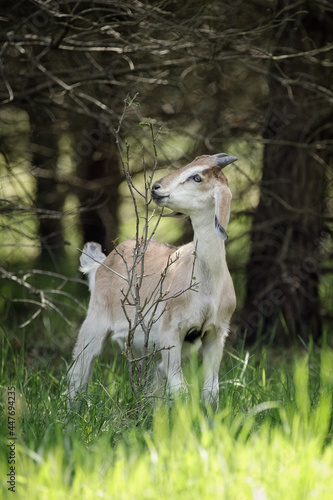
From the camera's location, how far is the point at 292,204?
282 inches

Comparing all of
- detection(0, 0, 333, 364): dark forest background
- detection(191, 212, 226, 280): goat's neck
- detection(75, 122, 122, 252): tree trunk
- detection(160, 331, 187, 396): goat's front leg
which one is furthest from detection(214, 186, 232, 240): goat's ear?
detection(75, 122, 122, 252): tree trunk

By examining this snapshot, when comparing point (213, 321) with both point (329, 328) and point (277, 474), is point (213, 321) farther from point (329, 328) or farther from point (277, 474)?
point (329, 328)

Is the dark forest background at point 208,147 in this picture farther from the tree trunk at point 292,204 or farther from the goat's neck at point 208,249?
the goat's neck at point 208,249

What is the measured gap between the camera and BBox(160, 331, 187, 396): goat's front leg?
13.4 ft

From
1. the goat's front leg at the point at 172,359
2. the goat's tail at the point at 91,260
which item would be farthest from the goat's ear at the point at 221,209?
the goat's tail at the point at 91,260

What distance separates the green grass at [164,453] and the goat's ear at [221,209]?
0.90 metres

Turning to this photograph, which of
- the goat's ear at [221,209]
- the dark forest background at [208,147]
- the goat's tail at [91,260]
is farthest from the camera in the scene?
the dark forest background at [208,147]

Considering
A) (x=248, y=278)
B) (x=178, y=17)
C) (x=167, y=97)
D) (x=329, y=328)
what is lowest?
(x=329, y=328)

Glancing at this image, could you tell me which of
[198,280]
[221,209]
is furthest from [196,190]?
[198,280]

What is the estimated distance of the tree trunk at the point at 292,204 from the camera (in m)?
7.10

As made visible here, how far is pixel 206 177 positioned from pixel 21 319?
14.5 feet

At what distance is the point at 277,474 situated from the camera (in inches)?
103

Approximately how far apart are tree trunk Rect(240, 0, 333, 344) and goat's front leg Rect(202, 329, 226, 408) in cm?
282

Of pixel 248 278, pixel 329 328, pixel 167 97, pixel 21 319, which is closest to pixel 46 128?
pixel 167 97
